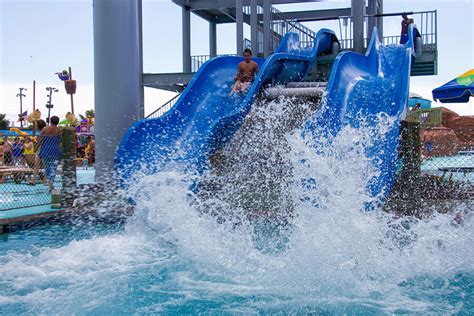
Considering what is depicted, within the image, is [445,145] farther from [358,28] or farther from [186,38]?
[186,38]

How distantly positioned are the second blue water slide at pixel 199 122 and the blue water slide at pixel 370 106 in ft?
3.84

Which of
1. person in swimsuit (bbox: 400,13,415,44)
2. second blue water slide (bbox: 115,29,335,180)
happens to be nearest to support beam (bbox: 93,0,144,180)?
second blue water slide (bbox: 115,29,335,180)

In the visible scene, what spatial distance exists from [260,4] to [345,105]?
7921mm

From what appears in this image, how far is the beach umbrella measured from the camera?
51.0ft

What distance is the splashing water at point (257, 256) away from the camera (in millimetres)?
3807

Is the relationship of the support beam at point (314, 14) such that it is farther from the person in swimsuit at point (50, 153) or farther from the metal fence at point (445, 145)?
the person in swimsuit at point (50, 153)

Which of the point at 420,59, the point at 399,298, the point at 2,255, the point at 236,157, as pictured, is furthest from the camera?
the point at 420,59

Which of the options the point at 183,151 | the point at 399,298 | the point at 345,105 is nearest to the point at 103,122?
the point at 183,151

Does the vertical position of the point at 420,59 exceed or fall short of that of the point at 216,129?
it exceeds it

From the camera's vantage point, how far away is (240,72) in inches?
359

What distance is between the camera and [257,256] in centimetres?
473

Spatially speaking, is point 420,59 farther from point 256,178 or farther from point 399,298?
point 399,298

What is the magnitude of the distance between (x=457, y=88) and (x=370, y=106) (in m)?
9.24

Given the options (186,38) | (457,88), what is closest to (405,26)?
(457,88)
